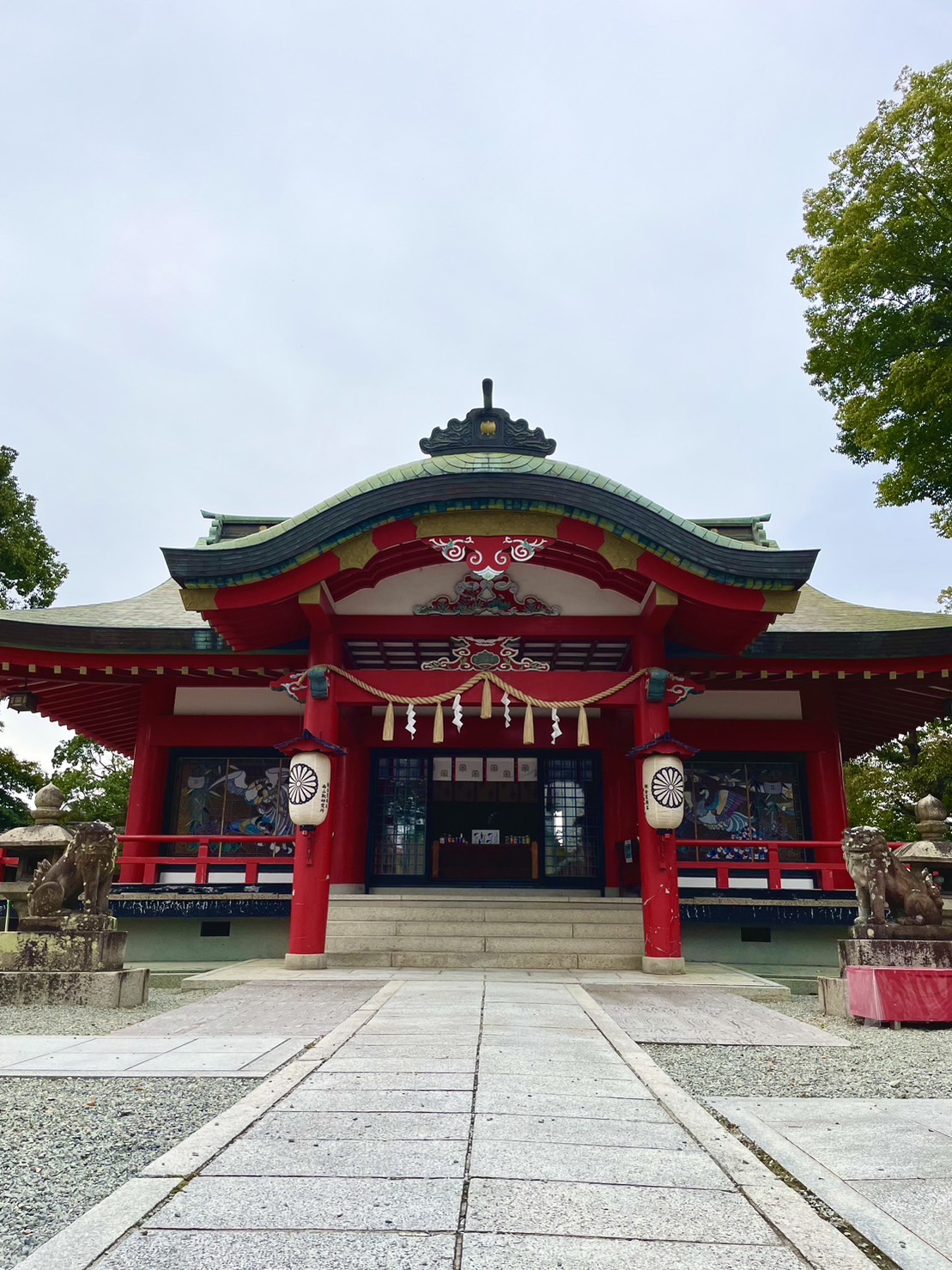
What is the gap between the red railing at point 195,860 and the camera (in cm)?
1118

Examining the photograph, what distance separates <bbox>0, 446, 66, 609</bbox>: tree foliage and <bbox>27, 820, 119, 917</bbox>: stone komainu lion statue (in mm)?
14309

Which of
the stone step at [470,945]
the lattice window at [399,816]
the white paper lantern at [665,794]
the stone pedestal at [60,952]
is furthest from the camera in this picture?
the lattice window at [399,816]

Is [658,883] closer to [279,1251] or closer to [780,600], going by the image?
[780,600]

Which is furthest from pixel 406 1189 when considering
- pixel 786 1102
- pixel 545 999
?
pixel 545 999

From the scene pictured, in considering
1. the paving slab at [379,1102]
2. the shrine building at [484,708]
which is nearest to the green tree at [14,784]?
the shrine building at [484,708]

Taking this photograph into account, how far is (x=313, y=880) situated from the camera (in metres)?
9.87

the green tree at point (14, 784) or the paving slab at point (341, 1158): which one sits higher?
the green tree at point (14, 784)

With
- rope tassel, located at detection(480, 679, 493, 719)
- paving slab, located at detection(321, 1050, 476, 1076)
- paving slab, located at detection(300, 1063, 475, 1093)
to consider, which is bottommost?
paving slab, located at detection(321, 1050, 476, 1076)

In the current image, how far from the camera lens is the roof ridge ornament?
1162 centimetres

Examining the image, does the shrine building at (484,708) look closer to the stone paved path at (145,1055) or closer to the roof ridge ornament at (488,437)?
the roof ridge ornament at (488,437)

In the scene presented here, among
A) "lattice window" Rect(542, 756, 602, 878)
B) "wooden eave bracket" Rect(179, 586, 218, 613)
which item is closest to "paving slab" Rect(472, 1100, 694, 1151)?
"wooden eave bracket" Rect(179, 586, 218, 613)

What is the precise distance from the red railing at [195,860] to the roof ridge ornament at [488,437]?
5850 millimetres

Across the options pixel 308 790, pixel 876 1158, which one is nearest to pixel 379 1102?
pixel 876 1158

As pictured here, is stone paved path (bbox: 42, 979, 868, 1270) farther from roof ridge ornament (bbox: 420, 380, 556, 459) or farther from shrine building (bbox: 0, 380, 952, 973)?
roof ridge ornament (bbox: 420, 380, 556, 459)
